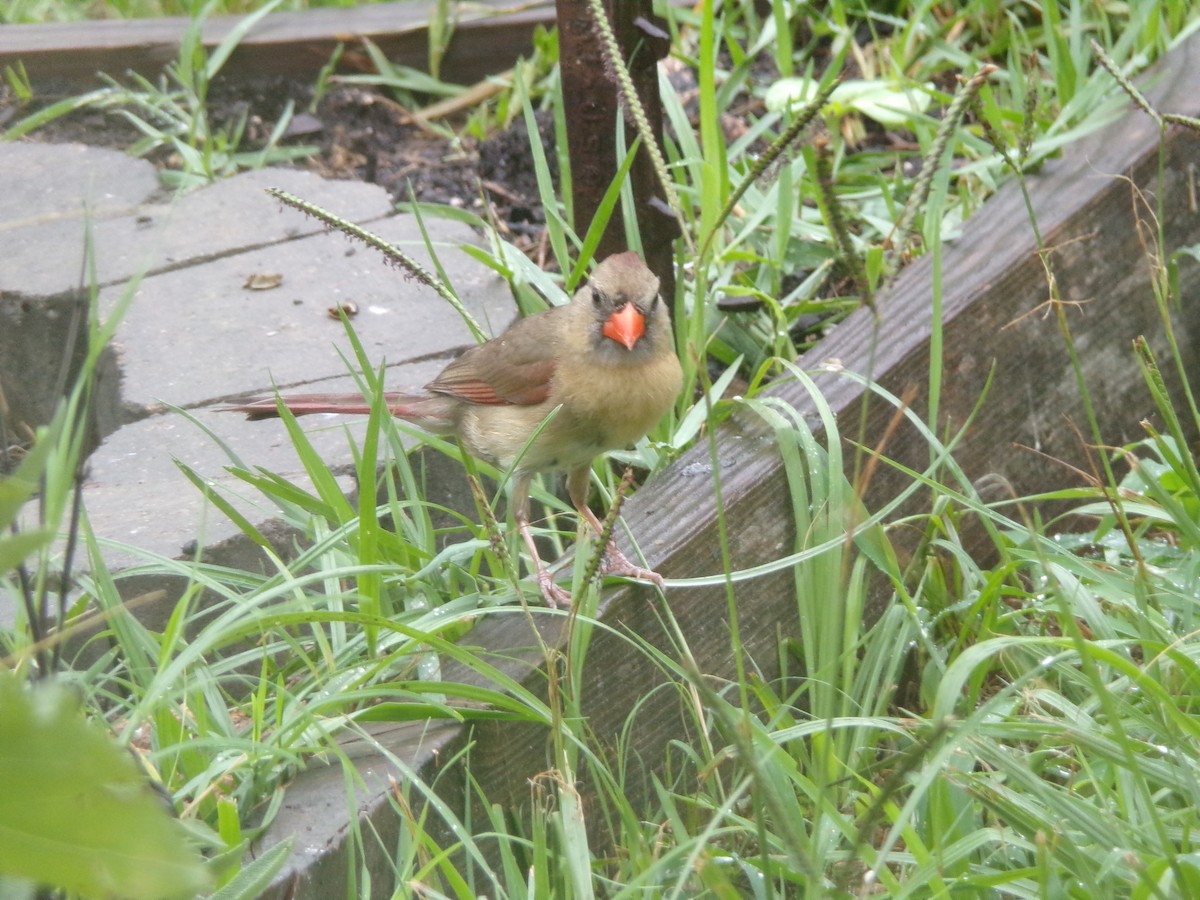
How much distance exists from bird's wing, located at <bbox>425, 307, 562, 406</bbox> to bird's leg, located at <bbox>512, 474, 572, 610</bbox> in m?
0.18

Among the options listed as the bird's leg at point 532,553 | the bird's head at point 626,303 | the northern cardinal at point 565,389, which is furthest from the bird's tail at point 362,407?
the bird's head at point 626,303

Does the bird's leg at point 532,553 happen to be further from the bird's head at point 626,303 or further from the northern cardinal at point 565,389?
the bird's head at point 626,303

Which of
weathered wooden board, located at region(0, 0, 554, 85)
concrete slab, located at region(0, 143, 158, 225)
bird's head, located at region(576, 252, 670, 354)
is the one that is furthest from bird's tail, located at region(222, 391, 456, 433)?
weathered wooden board, located at region(0, 0, 554, 85)

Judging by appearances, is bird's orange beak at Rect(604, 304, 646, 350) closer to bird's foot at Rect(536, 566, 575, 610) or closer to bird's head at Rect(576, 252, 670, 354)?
bird's head at Rect(576, 252, 670, 354)

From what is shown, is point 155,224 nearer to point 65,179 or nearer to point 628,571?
point 65,179

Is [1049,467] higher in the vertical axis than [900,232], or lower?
lower

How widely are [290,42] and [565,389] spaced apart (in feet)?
8.06

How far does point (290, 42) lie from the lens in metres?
4.69

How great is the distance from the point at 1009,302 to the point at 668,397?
785 millimetres

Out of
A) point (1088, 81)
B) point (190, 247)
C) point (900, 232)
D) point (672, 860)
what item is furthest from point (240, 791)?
point (1088, 81)

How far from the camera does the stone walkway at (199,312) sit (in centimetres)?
281

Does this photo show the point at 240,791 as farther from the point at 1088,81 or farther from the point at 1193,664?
the point at 1088,81

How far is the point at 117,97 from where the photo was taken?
4.35 metres

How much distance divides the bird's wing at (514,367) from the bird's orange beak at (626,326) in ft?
0.61
